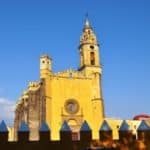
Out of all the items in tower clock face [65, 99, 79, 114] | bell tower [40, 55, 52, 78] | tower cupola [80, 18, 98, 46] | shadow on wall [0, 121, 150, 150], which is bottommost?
shadow on wall [0, 121, 150, 150]

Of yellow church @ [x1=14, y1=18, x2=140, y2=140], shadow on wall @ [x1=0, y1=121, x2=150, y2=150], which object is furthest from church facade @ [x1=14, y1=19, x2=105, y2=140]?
shadow on wall @ [x1=0, y1=121, x2=150, y2=150]

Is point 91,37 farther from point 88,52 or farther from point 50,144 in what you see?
point 50,144

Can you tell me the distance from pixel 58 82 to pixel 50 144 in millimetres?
28850

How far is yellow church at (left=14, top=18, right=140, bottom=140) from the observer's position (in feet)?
137

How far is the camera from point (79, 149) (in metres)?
14.3

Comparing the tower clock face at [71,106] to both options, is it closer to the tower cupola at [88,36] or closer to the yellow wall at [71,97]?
the yellow wall at [71,97]

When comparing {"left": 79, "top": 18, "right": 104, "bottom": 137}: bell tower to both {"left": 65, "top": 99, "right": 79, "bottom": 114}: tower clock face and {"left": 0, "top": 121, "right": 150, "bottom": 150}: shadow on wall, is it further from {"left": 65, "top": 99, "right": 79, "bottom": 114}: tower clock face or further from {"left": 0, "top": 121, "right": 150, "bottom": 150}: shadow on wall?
{"left": 0, "top": 121, "right": 150, "bottom": 150}: shadow on wall

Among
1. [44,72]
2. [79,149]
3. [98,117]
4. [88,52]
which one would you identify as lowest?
[79,149]

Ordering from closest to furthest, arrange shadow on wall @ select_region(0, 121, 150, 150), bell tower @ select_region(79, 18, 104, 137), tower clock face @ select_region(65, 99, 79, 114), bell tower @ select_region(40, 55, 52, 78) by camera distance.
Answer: shadow on wall @ select_region(0, 121, 150, 150)
bell tower @ select_region(40, 55, 52, 78)
tower clock face @ select_region(65, 99, 79, 114)
bell tower @ select_region(79, 18, 104, 137)

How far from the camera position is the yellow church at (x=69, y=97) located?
41.6 meters

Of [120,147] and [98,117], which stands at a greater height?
[98,117]

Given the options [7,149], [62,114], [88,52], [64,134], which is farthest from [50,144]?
[88,52]

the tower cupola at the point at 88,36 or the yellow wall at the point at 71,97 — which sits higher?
the tower cupola at the point at 88,36

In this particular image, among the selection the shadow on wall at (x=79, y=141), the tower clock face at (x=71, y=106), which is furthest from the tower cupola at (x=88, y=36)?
the shadow on wall at (x=79, y=141)
